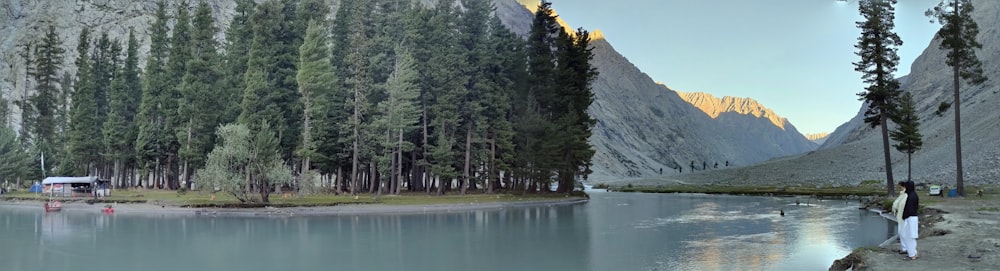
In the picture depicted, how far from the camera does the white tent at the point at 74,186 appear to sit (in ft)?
251

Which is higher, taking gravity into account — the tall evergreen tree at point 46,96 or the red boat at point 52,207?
the tall evergreen tree at point 46,96

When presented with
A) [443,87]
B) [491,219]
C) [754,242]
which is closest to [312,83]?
[443,87]

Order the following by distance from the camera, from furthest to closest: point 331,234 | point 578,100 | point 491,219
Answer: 1. point 578,100
2. point 491,219
3. point 331,234

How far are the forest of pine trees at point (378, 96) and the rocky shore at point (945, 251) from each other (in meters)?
44.2

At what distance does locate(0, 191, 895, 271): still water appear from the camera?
80.2 feet

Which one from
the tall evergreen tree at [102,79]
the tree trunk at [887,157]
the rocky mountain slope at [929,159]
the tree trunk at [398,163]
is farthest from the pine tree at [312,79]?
the rocky mountain slope at [929,159]

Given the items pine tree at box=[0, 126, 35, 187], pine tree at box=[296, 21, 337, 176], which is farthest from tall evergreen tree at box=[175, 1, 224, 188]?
pine tree at box=[0, 126, 35, 187]

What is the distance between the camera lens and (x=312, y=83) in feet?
211

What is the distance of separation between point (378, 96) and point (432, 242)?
45739 mm

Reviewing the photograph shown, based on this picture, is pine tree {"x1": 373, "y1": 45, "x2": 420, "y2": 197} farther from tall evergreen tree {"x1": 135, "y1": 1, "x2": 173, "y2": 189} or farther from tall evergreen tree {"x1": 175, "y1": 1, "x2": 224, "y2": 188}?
tall evergreen tree {"x1": 135, "y1": 1, "x2": 173, "y2": 189}

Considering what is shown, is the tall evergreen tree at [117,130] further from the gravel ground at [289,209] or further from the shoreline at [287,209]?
the gravel ground at [289,209]

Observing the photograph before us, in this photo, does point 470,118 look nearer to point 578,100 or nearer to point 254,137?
point 578,100

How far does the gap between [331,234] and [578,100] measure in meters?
49.2

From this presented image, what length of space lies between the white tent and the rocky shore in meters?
78.8
